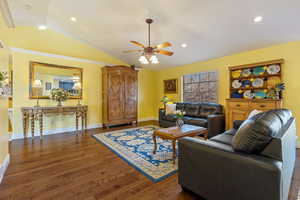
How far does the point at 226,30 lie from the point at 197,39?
0.73 meters

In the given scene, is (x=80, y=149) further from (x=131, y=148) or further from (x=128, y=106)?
(x=128, y=106)

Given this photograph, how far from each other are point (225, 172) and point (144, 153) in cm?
175

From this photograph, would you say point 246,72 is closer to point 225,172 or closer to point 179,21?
point 179,21

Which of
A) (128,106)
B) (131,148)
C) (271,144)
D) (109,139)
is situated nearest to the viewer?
(271,144)

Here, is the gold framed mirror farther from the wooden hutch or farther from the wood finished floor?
the wooden hutch

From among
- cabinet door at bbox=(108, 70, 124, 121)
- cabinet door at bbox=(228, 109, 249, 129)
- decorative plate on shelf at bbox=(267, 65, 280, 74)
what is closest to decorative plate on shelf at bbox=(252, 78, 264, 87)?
decorative plate on shelf at bbox=(267, 65, 280, 74)

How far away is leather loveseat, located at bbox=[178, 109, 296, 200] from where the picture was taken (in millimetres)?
1056

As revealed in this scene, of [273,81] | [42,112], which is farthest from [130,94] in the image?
[273,81]

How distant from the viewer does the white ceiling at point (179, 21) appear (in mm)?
2625

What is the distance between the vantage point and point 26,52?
12.9 ft

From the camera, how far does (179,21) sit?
3.19 meters

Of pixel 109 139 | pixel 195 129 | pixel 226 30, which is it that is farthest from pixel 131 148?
pixel 226 30

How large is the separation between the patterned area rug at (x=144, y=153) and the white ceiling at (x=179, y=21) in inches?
113

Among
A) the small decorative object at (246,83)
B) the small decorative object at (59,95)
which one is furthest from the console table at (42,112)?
the small decorative object at (246,83)
